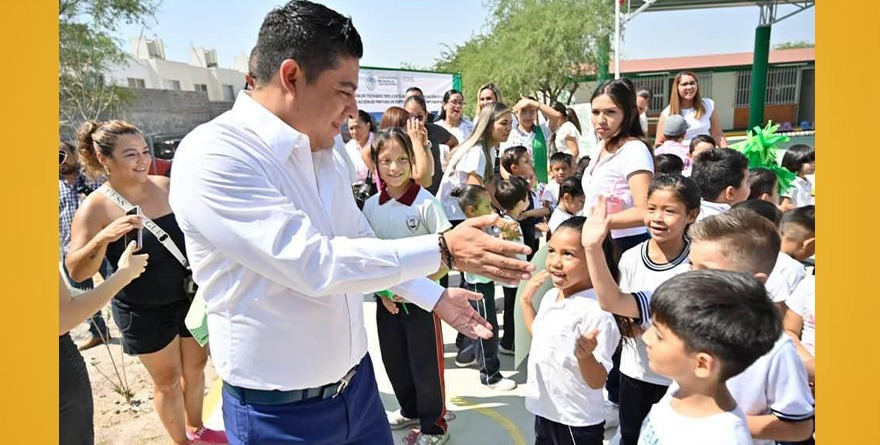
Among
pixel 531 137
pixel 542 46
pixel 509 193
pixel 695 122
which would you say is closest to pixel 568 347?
pixel 509 193

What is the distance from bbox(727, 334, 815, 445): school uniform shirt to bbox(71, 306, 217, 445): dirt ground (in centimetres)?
319

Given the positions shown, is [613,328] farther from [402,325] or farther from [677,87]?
[677,87]

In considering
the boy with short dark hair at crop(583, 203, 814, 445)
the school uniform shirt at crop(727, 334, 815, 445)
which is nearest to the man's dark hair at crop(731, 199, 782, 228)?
the boy with short dark hair at crop(583, 203, 814, 445)

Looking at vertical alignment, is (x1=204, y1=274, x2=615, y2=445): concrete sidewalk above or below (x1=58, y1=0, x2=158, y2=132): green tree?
below

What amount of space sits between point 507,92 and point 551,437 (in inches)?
1090

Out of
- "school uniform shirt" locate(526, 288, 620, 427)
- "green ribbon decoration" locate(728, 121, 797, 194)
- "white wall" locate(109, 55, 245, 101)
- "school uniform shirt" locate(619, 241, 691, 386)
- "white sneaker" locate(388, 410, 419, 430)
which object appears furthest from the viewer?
"white wall" locate(109, 55, 245, 101)

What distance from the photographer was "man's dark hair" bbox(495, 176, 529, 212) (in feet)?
13.8

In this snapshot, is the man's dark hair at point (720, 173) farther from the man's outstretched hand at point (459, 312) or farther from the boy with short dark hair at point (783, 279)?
the man's outstretched hand at point (459, 312)

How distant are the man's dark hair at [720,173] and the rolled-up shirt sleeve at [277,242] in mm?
2346

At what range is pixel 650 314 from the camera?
1.98 m

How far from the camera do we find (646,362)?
245 cm

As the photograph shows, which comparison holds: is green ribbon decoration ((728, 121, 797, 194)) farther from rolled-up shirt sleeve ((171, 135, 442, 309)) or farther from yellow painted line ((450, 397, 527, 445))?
rolled-up shirt sleeve ((171, 135, 442, 309))

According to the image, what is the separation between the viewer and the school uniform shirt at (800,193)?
465cm

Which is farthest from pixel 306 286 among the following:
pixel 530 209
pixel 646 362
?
pixel 530 209
